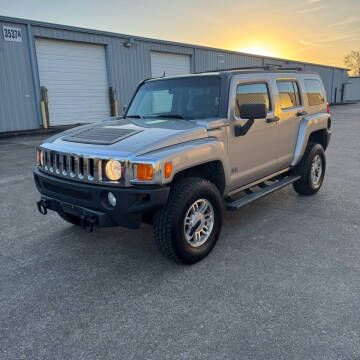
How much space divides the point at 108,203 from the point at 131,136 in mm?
685

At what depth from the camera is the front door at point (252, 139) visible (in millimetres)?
3787

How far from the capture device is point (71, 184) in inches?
122

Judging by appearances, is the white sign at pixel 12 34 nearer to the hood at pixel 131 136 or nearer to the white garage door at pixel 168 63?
the white garage door at pixel 168 63

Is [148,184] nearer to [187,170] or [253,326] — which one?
[187,170]

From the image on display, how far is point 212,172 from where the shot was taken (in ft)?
11.9

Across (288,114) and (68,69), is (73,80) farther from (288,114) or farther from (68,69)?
(288,114)

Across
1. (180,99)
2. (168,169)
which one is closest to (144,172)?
(168,169)

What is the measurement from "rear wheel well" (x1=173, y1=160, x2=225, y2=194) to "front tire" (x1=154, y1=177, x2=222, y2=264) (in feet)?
0.77

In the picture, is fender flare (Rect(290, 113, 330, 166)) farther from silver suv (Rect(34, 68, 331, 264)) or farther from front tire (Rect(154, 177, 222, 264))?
Answer: front tire (Rect(154, 177, 222, 264))

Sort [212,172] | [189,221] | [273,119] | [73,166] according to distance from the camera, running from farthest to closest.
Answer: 1. [273,119]
2. [212,172]
3. [189,221]
4. [73,166]

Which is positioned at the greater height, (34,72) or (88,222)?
(34,72)

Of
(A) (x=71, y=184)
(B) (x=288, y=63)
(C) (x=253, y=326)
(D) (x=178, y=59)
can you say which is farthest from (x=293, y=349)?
(B) (x=288, y=63)

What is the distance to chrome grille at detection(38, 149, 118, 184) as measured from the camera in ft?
9.62

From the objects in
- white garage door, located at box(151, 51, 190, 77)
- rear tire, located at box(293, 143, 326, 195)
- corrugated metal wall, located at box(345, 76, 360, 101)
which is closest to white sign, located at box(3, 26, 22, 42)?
white garage door, located at box(151, 51, 190, 77)
